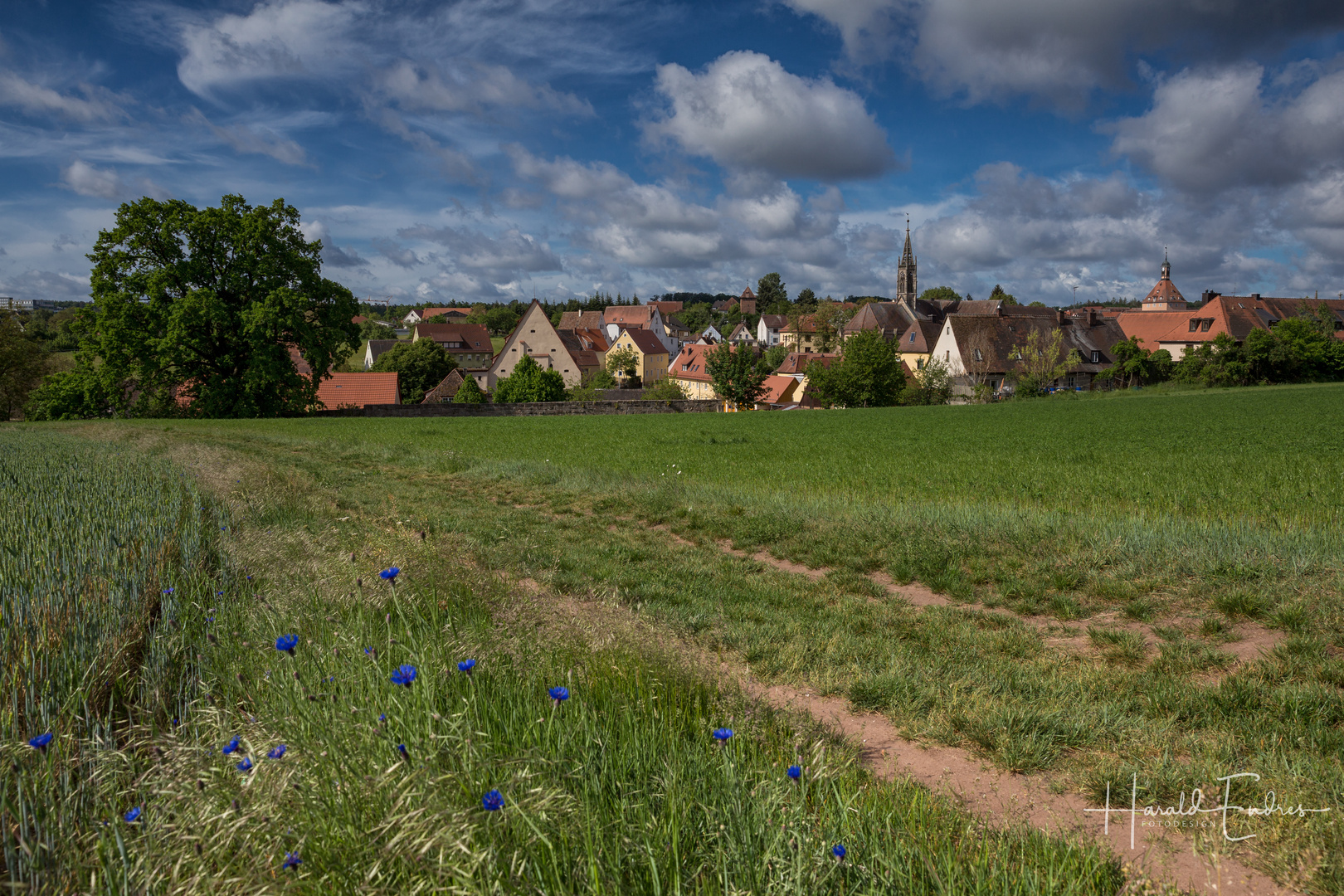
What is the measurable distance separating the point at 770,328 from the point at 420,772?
159288mm

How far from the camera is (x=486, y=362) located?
117250 mm

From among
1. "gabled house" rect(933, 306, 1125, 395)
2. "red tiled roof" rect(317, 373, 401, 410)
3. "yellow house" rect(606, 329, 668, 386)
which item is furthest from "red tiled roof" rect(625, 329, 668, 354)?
"red tiled roof" rect(317, 373, 401, 410)

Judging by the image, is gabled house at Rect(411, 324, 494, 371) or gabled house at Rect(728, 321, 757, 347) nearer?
gabled house at Rect(411, 324, 494, 371)

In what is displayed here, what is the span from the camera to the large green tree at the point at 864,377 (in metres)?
64.4

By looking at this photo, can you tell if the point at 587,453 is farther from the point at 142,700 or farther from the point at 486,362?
the point at 486,362

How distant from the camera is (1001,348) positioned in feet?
256

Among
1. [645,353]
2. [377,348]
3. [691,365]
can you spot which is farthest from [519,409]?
[377,348]

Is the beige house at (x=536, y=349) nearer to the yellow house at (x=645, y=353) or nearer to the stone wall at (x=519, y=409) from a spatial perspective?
the yellow house at (x=645, y=353)

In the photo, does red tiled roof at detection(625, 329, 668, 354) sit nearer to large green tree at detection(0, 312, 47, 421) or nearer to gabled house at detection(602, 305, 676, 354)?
gabled house at detection(602, 305, 676, 354)

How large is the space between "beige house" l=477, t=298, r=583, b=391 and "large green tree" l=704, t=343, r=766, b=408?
30.9 m

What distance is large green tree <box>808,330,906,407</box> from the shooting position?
64375mm

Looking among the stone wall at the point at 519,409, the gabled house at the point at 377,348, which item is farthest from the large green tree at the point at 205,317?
the gabled house at the point at 377,348

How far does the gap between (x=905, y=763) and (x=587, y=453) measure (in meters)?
18.5

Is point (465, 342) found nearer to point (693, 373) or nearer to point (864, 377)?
point (693, 373)
